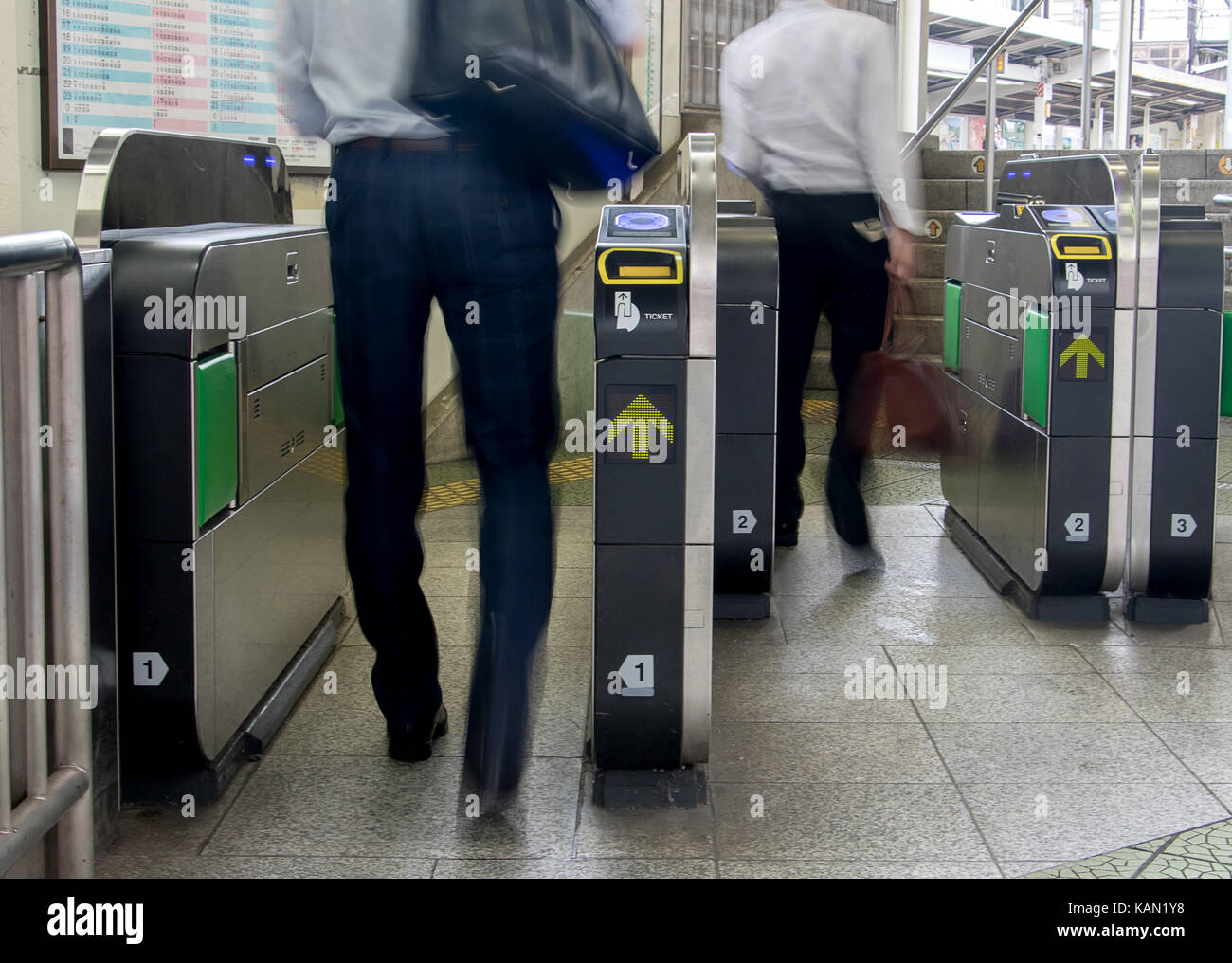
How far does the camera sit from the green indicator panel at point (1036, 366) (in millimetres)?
3861

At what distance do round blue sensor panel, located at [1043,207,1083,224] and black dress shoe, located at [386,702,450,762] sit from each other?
2.29 m

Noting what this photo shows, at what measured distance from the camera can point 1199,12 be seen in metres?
12.4

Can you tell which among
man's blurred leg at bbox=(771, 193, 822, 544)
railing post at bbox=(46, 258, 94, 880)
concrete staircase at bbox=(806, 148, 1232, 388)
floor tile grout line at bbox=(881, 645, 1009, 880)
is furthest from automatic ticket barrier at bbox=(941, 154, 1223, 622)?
concrete staircase at bbox=(806, 148, 1232, 388)

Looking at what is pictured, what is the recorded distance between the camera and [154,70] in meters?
5.45

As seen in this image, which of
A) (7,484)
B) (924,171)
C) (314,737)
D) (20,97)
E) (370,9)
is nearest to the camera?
(7,484)

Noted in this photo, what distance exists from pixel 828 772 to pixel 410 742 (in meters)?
0.90

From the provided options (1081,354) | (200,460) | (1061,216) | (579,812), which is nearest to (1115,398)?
(1081,354)

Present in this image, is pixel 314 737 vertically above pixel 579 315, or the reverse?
pixel 579 315

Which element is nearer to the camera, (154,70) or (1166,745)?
(1166,745)

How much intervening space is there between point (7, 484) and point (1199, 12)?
12866mm

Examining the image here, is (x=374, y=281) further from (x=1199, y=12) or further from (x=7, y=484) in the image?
(x=1199, y=12)

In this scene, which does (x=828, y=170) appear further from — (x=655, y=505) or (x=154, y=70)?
(x=154, y=70)

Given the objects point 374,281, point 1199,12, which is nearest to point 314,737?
point 374,281

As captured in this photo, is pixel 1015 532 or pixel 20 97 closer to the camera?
pixel 1015 532
